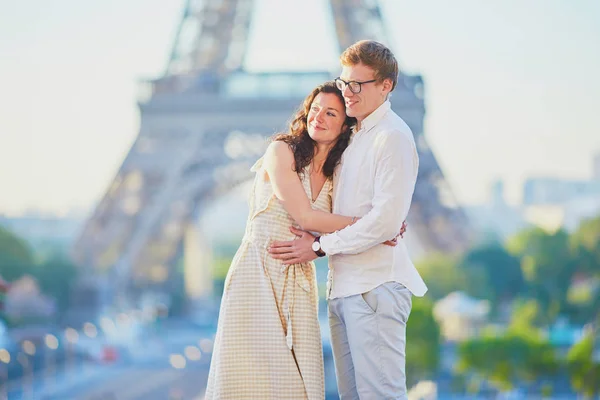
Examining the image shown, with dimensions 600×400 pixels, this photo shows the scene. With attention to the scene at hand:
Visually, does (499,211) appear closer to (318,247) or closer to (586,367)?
(586,367)

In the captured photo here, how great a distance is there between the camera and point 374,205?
3002 mm

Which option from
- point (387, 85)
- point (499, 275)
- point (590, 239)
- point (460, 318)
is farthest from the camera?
point (590, 239)

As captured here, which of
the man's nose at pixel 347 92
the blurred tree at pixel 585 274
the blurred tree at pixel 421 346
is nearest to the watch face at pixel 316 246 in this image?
the man's nose at pixel 347 92

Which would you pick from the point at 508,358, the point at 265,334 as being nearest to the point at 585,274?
the point at 508,358

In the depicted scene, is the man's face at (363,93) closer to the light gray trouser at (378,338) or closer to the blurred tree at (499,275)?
the light gray trouser at (378,338)

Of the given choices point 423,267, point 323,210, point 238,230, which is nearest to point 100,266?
point 423,267

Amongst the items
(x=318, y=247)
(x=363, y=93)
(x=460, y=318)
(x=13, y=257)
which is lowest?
Answer: (x=460, y=318)

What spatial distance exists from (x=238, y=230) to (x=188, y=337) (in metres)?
54.7

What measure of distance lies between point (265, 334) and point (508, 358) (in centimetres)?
1424

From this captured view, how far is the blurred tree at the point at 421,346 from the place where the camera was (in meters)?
17.5

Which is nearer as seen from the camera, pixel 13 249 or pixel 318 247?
pixel 318 247

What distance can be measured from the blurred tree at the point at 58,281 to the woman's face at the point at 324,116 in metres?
21.6

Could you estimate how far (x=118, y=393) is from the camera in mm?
16547

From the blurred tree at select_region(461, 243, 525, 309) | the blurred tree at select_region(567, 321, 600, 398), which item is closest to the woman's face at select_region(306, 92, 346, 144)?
the blurred tree at select_region(567, 321, 600, 398)
